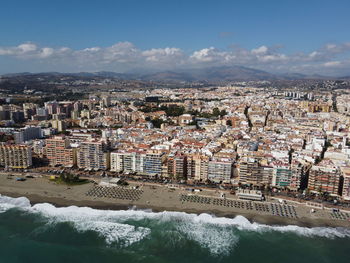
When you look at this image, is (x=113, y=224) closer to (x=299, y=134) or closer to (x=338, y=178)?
(x=338, y=178)

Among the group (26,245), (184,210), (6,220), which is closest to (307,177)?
(184,210)

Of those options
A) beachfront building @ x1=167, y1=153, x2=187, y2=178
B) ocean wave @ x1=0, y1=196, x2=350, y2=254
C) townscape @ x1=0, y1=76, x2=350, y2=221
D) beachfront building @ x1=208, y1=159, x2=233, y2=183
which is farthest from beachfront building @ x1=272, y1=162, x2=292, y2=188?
beachfront building @ x1=167, y1=153, x2=187, y2=178

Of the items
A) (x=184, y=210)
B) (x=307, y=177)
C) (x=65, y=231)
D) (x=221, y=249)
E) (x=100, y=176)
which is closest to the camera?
(x=221, y=249)

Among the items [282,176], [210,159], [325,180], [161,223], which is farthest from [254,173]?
[161,223]

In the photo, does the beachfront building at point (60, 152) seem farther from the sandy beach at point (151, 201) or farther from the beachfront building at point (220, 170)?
the beachfront building at point (220, 170)

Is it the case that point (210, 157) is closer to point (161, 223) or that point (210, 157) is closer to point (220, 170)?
point (220, 170)

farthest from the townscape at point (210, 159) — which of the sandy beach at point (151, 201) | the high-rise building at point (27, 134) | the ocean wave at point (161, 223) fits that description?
the ocean wave at point (161, 223)

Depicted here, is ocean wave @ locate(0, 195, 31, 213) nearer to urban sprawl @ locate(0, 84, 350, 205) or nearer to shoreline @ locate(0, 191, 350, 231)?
shoreline @ locate(0, 191, 350, 231)
